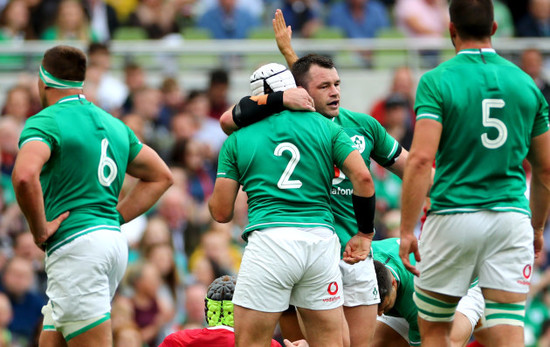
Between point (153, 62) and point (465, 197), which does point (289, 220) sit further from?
point (153, 62)

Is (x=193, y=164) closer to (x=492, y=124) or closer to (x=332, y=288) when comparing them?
(x=332, y=288)

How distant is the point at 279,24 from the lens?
7.48 m

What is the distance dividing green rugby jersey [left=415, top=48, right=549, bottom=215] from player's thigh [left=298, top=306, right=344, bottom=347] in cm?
97

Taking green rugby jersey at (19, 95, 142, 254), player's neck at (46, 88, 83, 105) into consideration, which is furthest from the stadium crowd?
player's neck at (46, 88, 83, 105)

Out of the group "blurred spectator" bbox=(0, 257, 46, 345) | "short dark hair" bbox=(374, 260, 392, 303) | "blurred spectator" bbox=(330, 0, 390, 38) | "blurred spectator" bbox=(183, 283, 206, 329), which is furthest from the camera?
"blurred spectator" bbox=(330, 0, 390, 38)

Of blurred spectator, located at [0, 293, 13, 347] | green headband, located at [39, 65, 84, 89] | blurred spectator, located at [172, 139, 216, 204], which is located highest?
green headband, located at [39, 65, 84, 89]

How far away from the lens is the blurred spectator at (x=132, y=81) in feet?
43.0

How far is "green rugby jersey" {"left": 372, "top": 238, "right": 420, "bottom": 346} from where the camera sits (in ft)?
25.2

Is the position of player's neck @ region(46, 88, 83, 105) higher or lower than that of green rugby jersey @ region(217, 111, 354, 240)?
higher

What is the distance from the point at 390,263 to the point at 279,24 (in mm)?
1983

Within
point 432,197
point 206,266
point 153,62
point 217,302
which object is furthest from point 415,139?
point 153,62

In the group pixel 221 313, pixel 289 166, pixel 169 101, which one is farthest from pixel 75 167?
pixel 169 101

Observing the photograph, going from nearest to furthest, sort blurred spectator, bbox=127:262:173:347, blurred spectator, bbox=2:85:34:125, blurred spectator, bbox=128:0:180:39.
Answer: blurred spectator, bbox=127:262:173:347, blurred spectator, bbox=2:85:34:125, blurred spectator, bbox=128:0:180:39

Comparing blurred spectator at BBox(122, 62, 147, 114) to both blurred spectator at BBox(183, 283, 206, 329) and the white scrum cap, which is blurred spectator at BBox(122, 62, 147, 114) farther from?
the white scrum cap
